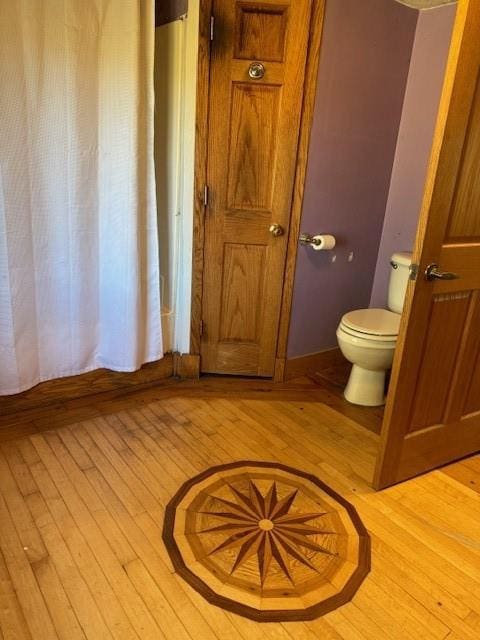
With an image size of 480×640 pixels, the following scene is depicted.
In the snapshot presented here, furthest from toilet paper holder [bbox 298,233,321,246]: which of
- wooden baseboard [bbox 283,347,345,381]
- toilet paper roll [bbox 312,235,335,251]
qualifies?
wooden baseboard [bbox 283,347,345,381]

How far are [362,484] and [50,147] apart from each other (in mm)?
1951

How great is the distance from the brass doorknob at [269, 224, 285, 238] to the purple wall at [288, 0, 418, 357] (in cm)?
14

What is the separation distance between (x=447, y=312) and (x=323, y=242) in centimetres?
97


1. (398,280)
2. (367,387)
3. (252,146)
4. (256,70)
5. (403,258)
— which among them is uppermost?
(256,70)

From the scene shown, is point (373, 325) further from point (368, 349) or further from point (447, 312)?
point (447, 312)

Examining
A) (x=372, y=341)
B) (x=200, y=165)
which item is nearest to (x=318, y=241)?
(x=372, y=341)

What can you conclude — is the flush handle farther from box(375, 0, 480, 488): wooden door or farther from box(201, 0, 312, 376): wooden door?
box(201, 0, 312, 376): wooden door

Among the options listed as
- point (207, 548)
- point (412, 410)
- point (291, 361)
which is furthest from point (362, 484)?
point (291, 361)

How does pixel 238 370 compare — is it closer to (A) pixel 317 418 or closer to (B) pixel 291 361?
(B) pixel 291 361

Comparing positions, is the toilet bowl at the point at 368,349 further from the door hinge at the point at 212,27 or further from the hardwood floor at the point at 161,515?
the door hinge at the point at 212,27

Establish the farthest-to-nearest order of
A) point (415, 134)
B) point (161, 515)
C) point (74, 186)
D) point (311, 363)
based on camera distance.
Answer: point (311, 363), point (415, 134), point (74, 186), point (161, 515)

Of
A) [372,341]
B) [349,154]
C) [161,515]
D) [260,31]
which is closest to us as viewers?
[161,515]

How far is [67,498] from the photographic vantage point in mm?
1798

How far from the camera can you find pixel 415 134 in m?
2.82
